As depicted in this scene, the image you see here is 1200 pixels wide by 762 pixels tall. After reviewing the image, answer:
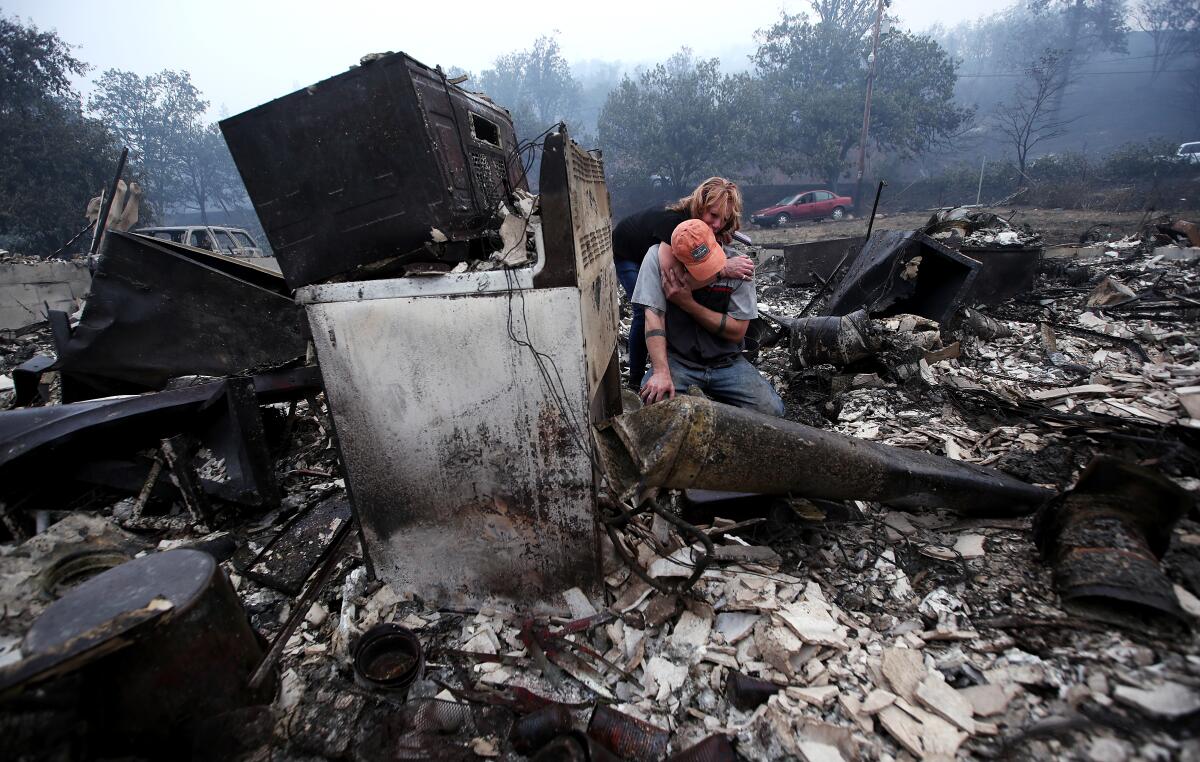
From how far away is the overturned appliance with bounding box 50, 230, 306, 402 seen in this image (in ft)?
13.8

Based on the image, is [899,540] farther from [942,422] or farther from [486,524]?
[486,524]

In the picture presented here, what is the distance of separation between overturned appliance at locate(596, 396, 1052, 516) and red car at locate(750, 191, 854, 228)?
2200 centimetres

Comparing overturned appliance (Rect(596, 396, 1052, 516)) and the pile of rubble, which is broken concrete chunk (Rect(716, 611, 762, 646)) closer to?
the pile of rubble

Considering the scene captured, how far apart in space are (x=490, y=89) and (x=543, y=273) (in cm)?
6412

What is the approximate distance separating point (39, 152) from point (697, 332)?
79.7ft

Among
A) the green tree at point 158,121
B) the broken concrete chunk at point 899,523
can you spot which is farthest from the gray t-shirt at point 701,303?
the green tree at point 158,121

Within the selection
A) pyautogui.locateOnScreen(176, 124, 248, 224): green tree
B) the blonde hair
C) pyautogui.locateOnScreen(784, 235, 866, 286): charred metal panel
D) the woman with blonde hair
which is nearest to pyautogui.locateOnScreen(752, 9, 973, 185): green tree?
pyautogui.locateOnScreen(784, 235, 866, 286): charred metal panel

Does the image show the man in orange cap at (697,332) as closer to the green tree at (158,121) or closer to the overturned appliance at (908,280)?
the overturned appliance at (908,280)

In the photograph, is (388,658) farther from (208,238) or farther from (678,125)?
(678,125)

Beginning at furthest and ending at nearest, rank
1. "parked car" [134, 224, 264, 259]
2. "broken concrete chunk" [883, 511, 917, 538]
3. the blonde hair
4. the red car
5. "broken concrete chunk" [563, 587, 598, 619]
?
the red car < "parked car" [134, 224, 264, 259] < the blonde hair < "broken concrete chunk" [883, 511, 917, 538] < "broken concrete chunk" [563, 587, 598, 619]

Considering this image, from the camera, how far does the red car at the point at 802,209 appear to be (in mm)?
22547

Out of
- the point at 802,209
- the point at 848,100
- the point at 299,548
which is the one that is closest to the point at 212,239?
the point at 299,548

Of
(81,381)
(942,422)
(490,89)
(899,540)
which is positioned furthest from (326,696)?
(490,89)

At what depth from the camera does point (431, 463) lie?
238 centimetres
